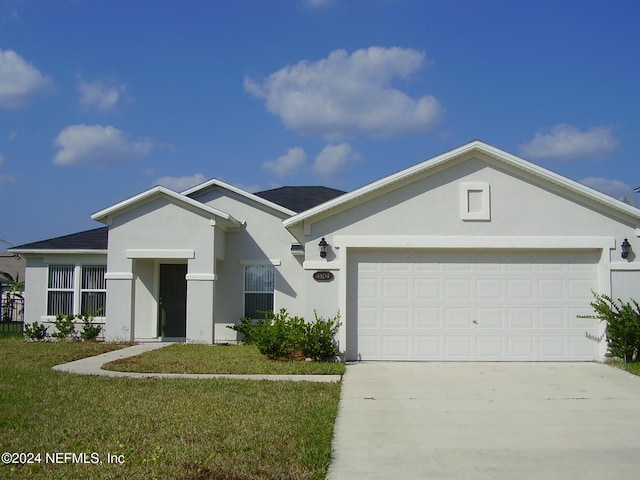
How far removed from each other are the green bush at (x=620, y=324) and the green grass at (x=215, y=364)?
5.34 metres

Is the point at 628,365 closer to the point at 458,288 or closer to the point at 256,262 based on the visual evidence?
the point at 458,288

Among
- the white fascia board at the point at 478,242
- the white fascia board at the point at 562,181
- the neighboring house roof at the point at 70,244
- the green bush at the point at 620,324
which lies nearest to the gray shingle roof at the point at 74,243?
the neighboring house roof at the point at 70,244

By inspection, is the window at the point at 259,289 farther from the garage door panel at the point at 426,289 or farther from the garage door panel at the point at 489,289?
the garage door panel at the point at 489,289

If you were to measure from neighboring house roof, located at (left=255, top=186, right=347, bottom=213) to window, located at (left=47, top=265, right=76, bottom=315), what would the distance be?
21.6 feet

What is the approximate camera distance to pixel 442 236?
43.2ft

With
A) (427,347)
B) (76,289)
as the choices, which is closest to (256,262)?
(76,289)

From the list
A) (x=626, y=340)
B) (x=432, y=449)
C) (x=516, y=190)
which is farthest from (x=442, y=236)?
(x=432, y=449)

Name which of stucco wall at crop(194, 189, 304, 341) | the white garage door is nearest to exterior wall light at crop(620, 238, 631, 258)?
the white garage door

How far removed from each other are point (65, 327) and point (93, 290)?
55.7 inches

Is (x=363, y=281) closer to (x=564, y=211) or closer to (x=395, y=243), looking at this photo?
(x=395, y=243)

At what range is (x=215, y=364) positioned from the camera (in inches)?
492

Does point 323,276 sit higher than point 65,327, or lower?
higher

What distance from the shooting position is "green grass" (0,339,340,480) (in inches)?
233

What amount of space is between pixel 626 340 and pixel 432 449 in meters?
7.51
